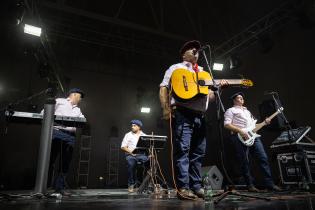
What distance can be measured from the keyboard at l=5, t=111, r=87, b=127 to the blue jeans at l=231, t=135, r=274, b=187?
9.91 ft

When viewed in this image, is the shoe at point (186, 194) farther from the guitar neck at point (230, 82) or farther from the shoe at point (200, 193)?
the guitar neck at point (230, 82)

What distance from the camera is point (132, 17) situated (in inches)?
368

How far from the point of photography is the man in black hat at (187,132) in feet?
8.91

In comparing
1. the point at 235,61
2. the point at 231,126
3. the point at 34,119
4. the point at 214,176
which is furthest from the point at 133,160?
the point at 235,61

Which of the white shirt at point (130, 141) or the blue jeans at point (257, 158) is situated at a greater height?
the white shirt at point (130, 141)

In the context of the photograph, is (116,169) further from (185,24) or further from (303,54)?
(303,54)

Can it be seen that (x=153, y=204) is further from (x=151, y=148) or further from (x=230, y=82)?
(x=151, y=148)

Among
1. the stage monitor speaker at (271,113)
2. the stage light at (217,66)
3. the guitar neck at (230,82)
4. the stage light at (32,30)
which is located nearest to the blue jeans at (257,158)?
the stage monitor speaker at (271,113)

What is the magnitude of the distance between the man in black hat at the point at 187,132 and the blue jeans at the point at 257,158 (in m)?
2.16

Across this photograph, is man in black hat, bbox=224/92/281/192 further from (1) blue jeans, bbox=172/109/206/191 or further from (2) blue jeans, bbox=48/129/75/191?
(2) blue jeans, bbox=48/129/75/191

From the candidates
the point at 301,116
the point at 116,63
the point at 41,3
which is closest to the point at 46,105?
the point at 41,3

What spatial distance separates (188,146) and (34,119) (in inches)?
80.8

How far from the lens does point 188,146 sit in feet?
9.05

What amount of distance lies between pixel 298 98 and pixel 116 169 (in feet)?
23.0
